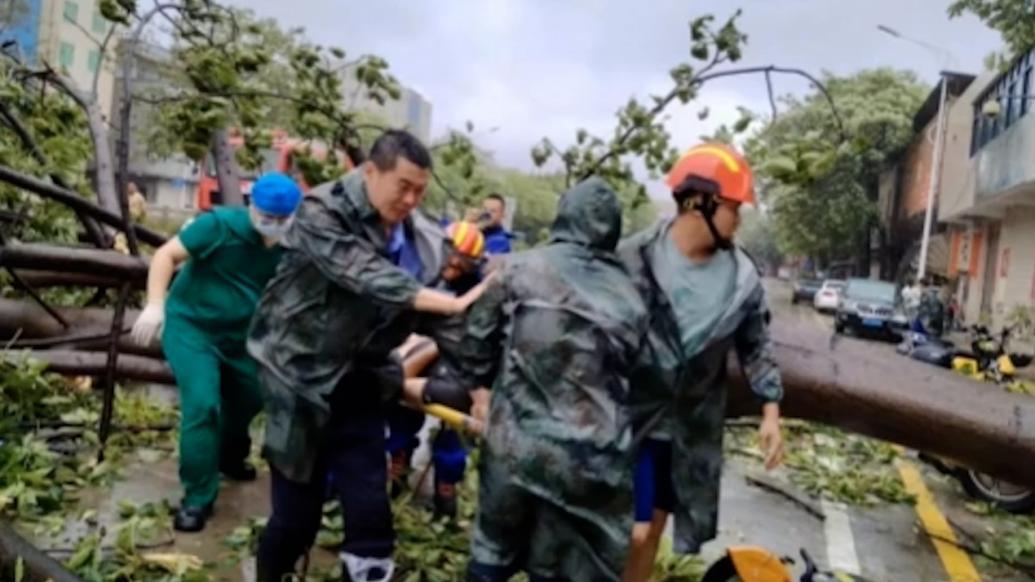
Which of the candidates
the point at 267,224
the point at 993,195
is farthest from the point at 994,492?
the point at 993,195

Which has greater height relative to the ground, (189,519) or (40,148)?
(40,148)

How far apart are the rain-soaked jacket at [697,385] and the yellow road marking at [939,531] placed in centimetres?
206

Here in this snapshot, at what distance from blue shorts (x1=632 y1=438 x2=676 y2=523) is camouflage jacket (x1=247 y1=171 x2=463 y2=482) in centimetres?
67

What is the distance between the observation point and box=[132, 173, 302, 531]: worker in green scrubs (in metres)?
3.93

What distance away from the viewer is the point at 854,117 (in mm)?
38438

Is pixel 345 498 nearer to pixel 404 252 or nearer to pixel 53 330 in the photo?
pixel 404 252

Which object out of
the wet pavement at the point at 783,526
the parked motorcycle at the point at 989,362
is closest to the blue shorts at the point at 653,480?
the wet pavement at the point at 783,526

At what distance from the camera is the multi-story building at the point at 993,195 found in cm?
2138

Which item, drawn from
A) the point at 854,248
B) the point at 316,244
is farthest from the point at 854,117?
the point at 316,244

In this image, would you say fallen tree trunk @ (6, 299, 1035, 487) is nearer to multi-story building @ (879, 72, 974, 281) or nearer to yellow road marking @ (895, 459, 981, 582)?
yellow road marking @ (895, 459, 981, 582)

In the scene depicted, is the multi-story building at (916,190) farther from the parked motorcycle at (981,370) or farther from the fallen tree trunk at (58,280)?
the fallen tree trunk at (58,280)

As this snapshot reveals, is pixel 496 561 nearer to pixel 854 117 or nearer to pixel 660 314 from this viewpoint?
pixel 660 314

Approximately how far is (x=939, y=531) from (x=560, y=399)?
3.56 meters

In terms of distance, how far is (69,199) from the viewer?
5172mm
